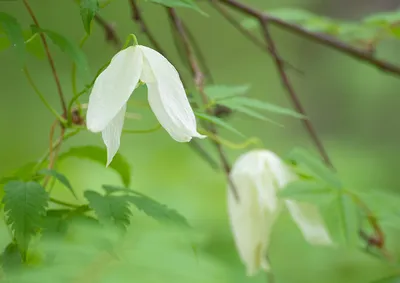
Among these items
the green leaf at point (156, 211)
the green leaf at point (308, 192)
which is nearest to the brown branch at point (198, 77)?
the green leaf at point (308, 192)

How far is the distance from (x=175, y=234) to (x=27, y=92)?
2819mm

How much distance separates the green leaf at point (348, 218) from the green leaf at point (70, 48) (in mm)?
346

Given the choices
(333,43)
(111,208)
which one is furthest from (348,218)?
(333,43)

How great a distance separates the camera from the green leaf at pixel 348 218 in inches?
28.1

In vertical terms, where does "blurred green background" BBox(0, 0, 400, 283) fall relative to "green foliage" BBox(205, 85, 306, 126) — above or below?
below

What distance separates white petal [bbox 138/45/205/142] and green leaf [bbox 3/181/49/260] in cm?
11

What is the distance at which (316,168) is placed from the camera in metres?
0.79

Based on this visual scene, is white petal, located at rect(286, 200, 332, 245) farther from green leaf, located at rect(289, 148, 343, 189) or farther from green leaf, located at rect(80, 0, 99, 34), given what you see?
green leaf, located at rect(80, 0, 99, 34)

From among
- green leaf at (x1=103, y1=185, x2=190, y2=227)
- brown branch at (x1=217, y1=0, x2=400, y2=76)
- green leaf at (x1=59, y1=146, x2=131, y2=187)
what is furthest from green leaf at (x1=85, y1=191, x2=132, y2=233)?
brown branch at (x1=217, y1=0, x2=400, y2=76)

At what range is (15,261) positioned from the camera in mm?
477

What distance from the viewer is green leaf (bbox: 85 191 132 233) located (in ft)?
1.63

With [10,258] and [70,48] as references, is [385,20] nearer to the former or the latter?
[70,48]

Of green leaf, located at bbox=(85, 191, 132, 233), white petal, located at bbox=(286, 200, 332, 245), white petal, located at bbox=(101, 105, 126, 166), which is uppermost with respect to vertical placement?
white petal, located at bbox=(101, 105, 126, 166)

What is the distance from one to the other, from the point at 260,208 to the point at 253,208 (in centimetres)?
1
